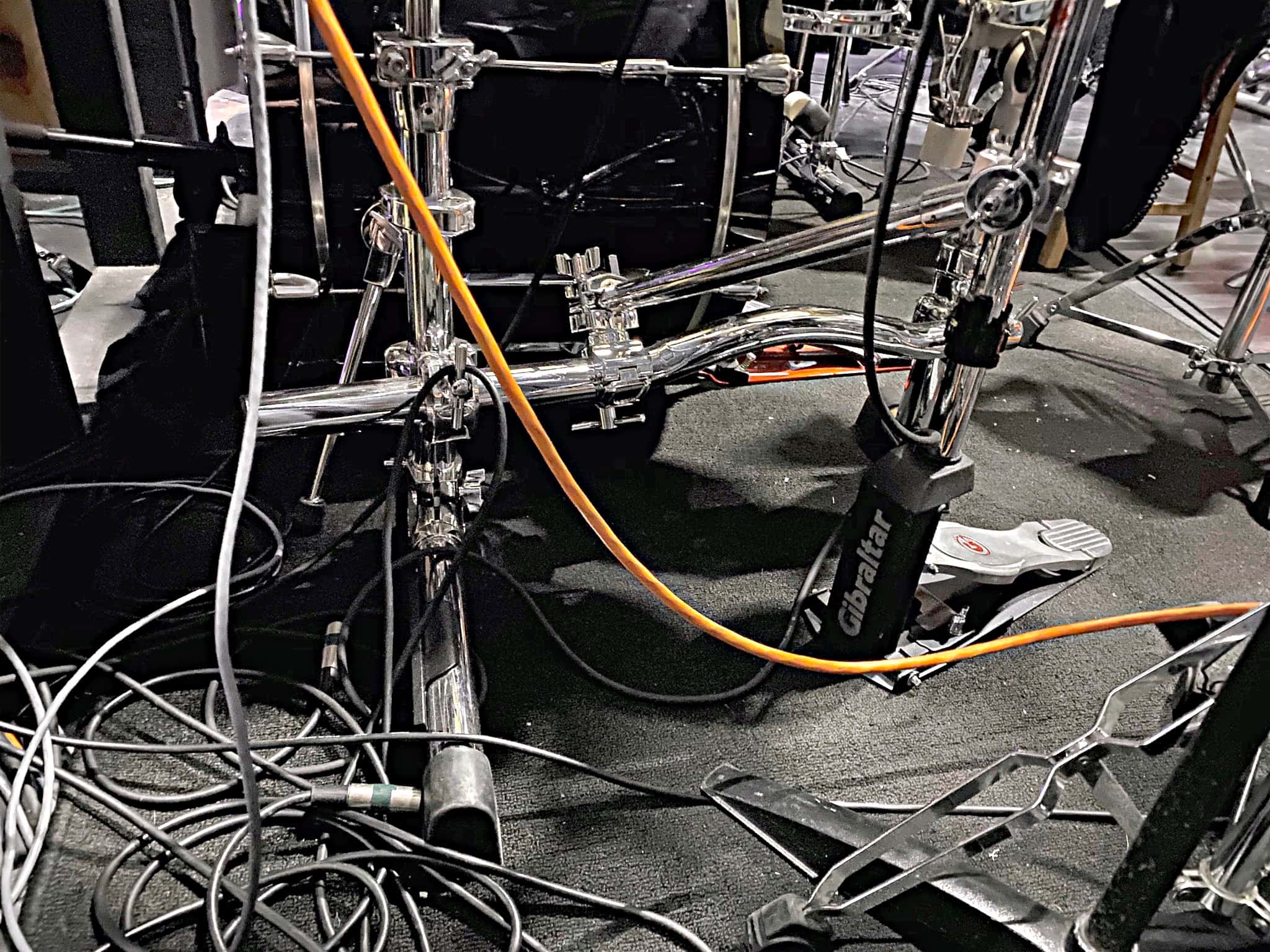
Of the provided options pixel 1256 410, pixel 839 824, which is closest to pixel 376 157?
pixel 839 824

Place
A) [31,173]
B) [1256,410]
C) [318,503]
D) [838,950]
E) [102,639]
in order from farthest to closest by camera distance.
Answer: [1256,410], [318,503], [31,173], [102,639], [838,950]

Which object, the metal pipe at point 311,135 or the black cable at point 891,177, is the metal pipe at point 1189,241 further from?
the metal pipe at point 311,135

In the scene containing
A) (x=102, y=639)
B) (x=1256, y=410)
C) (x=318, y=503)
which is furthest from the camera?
(x=1256, y=410)

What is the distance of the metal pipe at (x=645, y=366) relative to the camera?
37.2 inches

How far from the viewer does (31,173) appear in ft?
3.77

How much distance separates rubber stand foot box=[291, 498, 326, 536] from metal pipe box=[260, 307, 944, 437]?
13.9 inches

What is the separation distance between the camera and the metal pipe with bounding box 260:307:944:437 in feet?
3.10

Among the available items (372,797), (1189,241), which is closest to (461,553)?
(372,797)

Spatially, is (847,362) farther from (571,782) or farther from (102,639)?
(102,639)

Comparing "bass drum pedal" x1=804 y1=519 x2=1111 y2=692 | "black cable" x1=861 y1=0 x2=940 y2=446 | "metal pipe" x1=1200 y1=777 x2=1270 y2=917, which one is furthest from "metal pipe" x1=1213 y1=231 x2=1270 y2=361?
"metal pipe" x1=1200 y1=777 x2=1270 y2=917

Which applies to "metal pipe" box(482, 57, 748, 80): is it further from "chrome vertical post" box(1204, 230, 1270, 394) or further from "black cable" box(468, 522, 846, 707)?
"chrome vertical post" box(1204, 230, 1270, 394)

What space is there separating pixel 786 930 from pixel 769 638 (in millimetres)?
449

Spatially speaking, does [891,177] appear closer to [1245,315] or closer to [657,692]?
[657,692]

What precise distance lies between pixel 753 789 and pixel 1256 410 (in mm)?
1442
